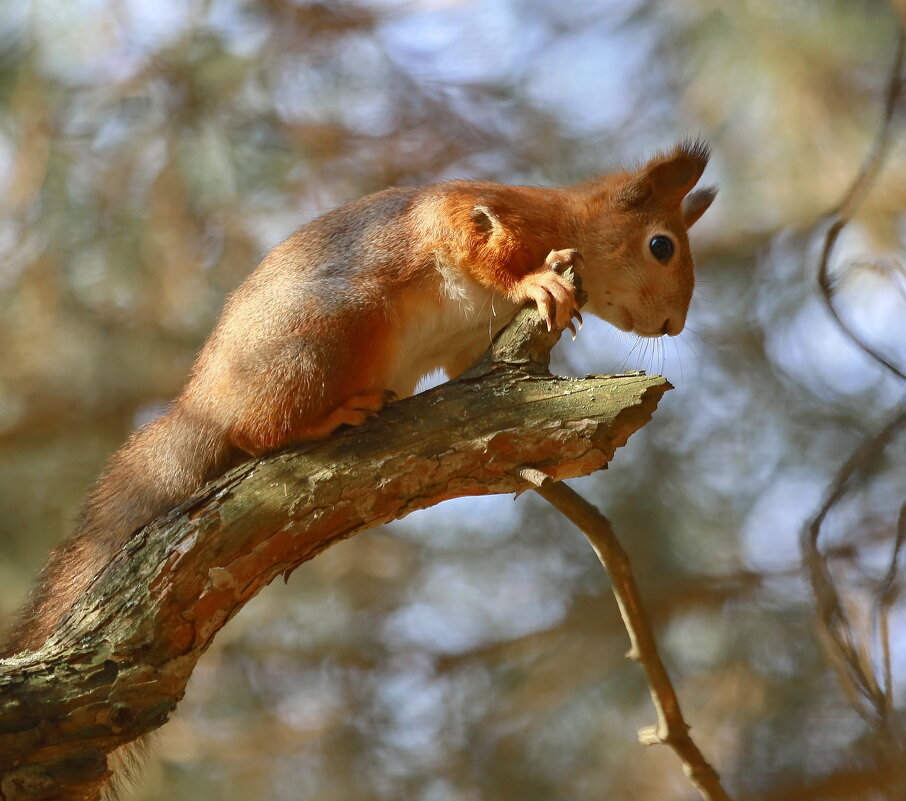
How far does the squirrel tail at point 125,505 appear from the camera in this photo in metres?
2.12

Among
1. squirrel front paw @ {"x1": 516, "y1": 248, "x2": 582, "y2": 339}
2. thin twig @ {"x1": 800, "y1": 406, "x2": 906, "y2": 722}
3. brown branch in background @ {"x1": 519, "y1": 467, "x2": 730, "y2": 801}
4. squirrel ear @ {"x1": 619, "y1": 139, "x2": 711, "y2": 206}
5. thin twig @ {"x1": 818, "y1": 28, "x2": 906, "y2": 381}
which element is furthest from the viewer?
thin twig @ {"x1": 818, "y1": 28, "x2": 906, "y2": 381}

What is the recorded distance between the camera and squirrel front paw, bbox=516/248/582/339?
2.01m

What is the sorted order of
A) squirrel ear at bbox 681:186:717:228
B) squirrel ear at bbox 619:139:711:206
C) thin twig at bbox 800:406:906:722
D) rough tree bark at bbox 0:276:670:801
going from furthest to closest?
squirrel ear at bbox 681:186:717:228 → squirrel ear at bbox 619:139:711:206 → thin twig at bbox 800:406:906:722 → rough tree bark at bbox 0:276:670:801

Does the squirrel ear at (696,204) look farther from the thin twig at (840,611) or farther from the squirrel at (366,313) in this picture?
the thin twig at (840,611)

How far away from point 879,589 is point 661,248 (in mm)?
1333

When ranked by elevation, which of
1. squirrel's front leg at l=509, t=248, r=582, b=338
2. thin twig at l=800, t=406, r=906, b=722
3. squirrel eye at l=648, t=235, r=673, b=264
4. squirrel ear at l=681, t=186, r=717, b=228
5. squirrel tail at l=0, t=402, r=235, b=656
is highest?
squirrel's front leg at l=509, t=248, r=582, b=338

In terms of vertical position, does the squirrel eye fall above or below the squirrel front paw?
below

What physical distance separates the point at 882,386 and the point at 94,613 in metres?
2.92

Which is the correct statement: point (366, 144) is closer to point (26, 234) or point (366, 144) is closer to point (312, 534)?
point (26, 234)

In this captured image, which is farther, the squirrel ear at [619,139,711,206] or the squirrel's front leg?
the squirrel ear at [619,139,711,206]

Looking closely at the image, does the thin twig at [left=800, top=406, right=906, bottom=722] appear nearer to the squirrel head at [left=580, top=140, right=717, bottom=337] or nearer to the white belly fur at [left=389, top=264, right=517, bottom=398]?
the squirrel head at [left=580, top=140, right=717, bottom=337]

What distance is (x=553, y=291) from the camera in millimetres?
2031

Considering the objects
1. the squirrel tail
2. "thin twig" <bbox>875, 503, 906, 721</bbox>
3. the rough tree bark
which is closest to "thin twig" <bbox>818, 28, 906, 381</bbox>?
"thin twig" <bbox>875, 503, 906, 721</bbox>

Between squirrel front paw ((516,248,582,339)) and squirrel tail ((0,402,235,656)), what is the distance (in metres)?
0.71
